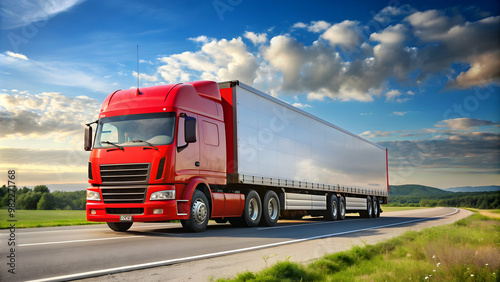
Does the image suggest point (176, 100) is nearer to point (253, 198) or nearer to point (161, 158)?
point (161, 158)

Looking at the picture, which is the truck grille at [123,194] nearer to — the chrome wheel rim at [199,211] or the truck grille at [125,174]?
the truck grille at [125,174]

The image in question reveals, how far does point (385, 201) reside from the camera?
30.7 metres

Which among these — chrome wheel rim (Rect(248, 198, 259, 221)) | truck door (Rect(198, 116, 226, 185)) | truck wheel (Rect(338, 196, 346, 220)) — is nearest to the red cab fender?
truck door (Rect(198, 116, 226, 185))

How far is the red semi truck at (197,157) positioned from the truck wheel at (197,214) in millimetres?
26

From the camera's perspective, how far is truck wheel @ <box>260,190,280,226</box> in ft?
47.4

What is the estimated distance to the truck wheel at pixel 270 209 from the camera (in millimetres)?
14461

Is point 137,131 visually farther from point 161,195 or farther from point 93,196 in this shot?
point 93,196

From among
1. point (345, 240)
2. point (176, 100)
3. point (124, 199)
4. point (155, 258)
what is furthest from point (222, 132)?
point (155, 258)

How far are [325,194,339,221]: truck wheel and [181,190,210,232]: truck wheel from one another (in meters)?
10.3

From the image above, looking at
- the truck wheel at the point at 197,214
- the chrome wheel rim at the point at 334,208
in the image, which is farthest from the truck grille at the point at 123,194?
the chrome wheel rim at the point at 334,208

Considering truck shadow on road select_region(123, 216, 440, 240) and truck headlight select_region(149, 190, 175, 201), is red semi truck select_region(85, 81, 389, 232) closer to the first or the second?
truck headlight select_region(149, 190, 175, 201)

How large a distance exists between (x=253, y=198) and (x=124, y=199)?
4741 mm

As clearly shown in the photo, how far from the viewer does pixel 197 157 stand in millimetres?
11367

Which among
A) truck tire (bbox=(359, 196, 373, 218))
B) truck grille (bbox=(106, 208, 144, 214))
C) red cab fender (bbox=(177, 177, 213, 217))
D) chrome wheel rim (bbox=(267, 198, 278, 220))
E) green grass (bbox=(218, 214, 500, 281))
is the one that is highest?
red cab fender (bbox=(177, 177, 213, 217))
